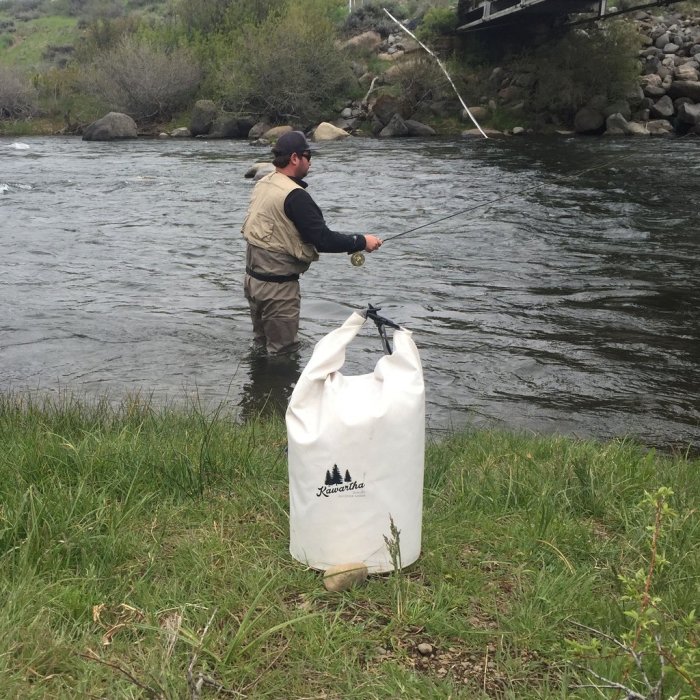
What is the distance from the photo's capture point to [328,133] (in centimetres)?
3059

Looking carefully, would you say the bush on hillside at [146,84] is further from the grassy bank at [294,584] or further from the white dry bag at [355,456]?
the white dry bag at [355,456]

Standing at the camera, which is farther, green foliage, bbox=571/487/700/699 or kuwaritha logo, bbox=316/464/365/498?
kuwaritha logo, bbox=316/464/365/498

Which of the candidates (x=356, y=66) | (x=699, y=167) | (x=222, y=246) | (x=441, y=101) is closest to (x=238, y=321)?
(x=222, y=246)

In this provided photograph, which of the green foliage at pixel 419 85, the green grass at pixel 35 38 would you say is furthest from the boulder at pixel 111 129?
the green grass at pixel 35 38

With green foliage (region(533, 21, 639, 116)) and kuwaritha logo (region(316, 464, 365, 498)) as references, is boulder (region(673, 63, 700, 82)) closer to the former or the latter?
green foliage (region(533, 21, 639, 116))

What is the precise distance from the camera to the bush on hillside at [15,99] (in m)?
41.1

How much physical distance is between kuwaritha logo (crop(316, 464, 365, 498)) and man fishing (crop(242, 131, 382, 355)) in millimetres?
3641

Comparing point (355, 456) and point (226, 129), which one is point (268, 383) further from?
point (226, 129)

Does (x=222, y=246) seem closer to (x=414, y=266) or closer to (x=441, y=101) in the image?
(x=414, y=266)

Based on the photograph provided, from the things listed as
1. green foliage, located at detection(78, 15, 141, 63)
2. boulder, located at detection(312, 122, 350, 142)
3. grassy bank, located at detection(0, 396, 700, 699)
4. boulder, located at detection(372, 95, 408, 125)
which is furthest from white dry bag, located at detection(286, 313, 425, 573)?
green foliage, located at detection(78, 15, 141, 63)

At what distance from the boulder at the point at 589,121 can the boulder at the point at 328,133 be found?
319 inches

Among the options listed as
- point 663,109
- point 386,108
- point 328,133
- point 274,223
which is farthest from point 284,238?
point 386,108

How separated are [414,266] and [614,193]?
671 cm

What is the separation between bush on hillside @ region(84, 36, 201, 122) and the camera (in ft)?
125
